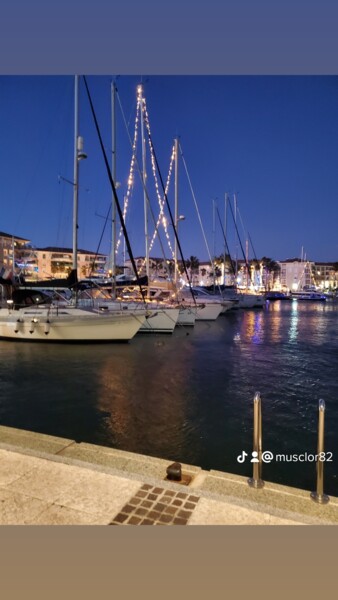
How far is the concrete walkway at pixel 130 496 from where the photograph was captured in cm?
198

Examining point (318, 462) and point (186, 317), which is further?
point (186, 317)

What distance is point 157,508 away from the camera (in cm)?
206

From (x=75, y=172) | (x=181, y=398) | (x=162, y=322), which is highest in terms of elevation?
(x=75, y=172)

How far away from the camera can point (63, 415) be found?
5.05m

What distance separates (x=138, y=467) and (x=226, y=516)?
819 millimetres

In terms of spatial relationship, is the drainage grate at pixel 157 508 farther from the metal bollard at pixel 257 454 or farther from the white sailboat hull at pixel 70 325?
the white sailboat hull at pixel 70 325

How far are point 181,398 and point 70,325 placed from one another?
230 inches

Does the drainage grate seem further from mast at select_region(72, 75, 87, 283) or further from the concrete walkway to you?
mast at select_region(72, 75, 87, 283)

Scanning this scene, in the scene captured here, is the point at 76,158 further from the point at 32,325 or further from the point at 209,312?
→ the point at 209,312

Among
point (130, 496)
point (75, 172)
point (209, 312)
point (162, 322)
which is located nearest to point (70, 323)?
point (162, 322)

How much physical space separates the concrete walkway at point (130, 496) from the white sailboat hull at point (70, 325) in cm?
815

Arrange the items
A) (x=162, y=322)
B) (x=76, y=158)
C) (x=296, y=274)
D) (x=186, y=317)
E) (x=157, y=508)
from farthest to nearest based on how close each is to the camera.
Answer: (x=296, y=274), (x=186, y=317), (x=162, y=322), (x=76, y=158), (x=157, y=508)

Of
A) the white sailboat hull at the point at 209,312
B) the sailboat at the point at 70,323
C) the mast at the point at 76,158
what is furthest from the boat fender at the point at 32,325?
the white sailboat hull at the point at 209,312

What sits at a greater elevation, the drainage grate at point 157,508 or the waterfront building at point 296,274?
the waterfront building at point 296,274
